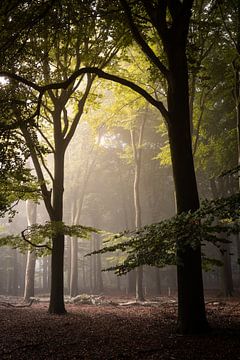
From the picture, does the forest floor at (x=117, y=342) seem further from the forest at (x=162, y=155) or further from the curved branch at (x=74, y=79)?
the curved branch at (x=74, y=79)

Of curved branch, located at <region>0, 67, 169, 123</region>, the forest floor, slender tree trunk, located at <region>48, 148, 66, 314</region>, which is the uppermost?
curved branch, located at <region>0, 67, 169, 123</region>

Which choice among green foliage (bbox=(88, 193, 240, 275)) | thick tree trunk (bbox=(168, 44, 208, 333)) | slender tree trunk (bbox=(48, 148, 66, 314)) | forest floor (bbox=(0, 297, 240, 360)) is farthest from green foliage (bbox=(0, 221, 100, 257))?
green foliage (bbox=(88, 193, 240, 275))

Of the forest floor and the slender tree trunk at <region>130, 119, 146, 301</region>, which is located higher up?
the slender tree trunk at <region>130, 119, 146, 301</region>

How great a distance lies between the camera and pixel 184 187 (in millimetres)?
6781

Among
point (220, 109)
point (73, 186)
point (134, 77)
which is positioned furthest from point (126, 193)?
point (134, 77)

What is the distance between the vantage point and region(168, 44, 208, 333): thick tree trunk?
6.27 meters

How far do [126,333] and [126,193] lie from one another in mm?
29573

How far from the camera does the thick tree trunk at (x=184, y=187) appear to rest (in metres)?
6.27

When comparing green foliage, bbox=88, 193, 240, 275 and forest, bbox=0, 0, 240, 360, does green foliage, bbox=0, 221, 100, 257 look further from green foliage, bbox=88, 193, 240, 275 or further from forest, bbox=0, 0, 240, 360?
green foliage, bbox=88, 193, 240, 275

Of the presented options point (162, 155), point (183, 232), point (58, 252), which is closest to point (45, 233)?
point (58, 252)

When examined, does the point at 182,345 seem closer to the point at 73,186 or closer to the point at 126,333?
the point at 126,333

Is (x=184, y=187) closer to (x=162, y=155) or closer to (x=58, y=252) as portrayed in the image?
(x=58, y=252)

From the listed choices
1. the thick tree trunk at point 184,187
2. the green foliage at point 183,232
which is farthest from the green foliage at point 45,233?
the green foliage at point 183,232

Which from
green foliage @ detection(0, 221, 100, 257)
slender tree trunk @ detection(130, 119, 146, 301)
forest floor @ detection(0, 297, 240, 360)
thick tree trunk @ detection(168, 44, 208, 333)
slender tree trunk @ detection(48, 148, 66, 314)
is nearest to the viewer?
forest floor @ detection(0, 297, 240, 360)
